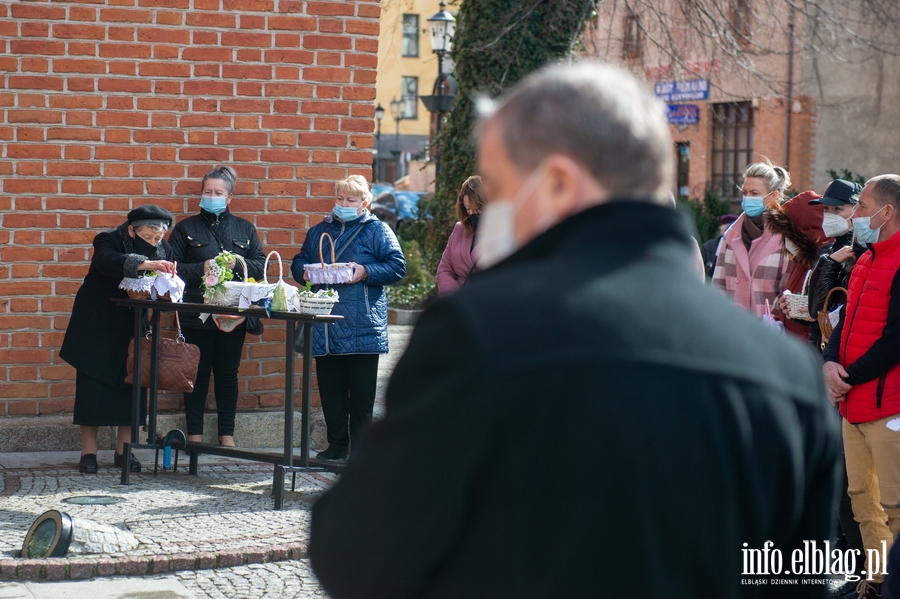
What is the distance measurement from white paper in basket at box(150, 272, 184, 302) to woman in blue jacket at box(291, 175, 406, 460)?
0.83 m

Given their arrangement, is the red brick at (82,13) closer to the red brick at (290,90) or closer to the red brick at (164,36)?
the red brick at (164,36)

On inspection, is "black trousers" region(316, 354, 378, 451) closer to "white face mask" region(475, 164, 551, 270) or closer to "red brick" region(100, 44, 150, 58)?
"red brick" region(100, 44, 150, 58)

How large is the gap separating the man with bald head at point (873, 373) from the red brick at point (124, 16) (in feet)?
16.2

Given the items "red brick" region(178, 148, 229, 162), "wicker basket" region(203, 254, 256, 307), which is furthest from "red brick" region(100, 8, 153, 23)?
"wicker basket" region(203, 254, 256, 307)

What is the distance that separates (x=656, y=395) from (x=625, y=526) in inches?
7.3

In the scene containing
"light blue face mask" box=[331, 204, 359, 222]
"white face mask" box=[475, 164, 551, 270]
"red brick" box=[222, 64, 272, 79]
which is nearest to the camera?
"white face mask" box=[475, 164, 551, 270]

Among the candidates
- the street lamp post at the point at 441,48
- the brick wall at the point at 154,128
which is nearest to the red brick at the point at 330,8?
the brick wall at the point at 154,128

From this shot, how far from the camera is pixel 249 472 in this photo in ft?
24.4

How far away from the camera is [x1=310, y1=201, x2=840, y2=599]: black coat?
151cm

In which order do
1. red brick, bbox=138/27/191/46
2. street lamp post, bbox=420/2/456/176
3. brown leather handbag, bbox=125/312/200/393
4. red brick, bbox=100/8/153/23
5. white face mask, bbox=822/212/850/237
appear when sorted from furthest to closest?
street lamp post, bbox=420/2/456/176, red brick, bbox=138/27/191/46, red brick, bbox=100/8/153/23, brown leather handbag, bbox=125/312/200/393, white face mask, bbox=822/212/850/237

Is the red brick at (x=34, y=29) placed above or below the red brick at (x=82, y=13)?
below

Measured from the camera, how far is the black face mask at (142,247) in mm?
7133

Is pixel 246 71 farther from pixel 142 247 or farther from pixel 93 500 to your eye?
pixel 93 500

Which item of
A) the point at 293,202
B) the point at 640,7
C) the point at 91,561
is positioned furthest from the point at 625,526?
the point at 640,7
